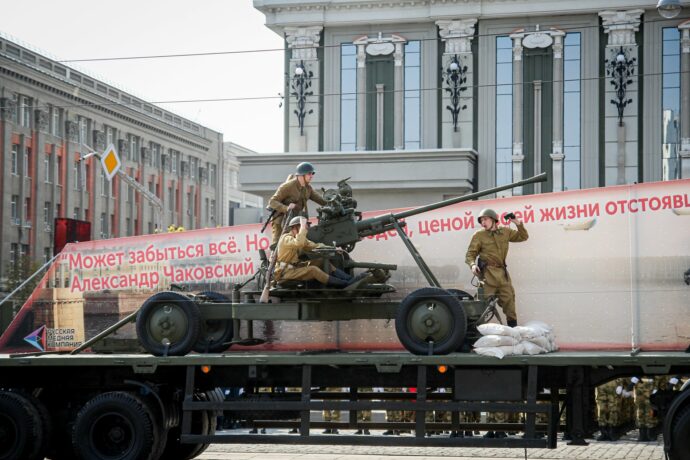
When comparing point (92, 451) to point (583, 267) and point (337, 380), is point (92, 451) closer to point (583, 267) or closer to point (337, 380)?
point (337, 380)

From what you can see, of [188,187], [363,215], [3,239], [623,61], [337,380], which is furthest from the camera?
[188,187]

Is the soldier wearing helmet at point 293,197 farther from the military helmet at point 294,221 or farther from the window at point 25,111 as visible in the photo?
the window at point 25,111

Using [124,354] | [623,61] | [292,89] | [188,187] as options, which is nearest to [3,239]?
[188,187]

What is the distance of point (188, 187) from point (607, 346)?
248 ft

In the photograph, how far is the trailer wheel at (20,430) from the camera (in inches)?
512

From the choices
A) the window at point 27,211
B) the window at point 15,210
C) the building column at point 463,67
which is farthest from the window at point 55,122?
the building column at point 463,67

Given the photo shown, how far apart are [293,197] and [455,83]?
873 inches

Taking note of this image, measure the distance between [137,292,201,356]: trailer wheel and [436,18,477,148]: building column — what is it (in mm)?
23327

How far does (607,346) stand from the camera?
1247 cm

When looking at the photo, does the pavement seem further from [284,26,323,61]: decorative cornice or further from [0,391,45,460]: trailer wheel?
[284,26,323,61]: decorative cornice

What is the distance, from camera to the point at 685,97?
33.6 m

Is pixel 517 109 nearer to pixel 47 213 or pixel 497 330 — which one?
pixel 497 330

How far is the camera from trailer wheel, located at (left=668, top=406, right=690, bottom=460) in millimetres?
11086

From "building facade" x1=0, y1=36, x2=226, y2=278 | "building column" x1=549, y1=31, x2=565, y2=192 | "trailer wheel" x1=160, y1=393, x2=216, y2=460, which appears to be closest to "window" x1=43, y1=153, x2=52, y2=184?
"building facade" x1=0, y1=36, x2=226, y2=278
